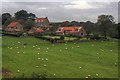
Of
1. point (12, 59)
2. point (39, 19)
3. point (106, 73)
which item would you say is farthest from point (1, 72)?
point (39, 19)

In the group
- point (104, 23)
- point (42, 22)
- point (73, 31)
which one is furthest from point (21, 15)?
point (104, 23)

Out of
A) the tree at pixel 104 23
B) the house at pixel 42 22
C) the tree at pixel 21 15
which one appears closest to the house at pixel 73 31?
the tree at pixel 104 23

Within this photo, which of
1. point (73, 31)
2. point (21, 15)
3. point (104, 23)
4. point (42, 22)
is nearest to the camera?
point (104, 23)

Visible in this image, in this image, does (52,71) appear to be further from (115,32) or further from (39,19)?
(39,19)

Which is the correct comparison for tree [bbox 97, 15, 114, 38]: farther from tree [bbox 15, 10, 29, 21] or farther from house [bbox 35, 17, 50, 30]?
tree [bbox 15, 10, 29, 21]

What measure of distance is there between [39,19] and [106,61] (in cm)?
8633

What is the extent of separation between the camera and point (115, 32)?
6788 cm

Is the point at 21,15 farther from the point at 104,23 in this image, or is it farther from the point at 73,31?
the point at 104,23

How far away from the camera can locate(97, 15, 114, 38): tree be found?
2772 inches

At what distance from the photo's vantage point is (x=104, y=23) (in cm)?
7200

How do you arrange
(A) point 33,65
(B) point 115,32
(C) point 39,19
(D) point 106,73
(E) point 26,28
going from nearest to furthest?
(D) point 106,73 < (A) point 33,65 < (B) point 115,32 < (E) point 26,28 < (C) point 39,19

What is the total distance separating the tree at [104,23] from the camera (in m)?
70.4

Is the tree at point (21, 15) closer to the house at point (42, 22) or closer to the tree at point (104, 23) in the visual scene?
the house at point (42, 22)

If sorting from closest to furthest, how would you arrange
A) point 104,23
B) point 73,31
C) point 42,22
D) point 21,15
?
1. point 104,23
2. point 73,31
3. point 42,22
4. point 21,15
